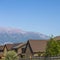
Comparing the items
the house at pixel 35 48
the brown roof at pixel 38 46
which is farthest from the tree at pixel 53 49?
the brown roof at pixel 38 46

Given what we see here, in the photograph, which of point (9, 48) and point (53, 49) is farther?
point (9, 48)

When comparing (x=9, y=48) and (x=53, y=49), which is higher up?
(x=9, y=48)

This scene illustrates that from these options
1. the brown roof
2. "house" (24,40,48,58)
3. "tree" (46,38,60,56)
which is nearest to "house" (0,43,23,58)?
"house" (24,40,48,58)

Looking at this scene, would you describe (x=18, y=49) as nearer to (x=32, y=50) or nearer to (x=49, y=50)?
(x=32, y=50)

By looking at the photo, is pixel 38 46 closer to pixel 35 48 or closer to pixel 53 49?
pixel 35 48

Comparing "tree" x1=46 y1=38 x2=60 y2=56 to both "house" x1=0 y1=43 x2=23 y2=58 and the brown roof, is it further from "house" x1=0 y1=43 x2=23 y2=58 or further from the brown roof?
"house" x1=0 y1=43 x2=23 y2=58

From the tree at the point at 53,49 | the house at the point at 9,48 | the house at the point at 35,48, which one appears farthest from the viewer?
the house at the point at 9,48

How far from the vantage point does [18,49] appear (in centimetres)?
10425

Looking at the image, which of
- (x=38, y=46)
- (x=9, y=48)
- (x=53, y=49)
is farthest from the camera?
(x=9, y=48)

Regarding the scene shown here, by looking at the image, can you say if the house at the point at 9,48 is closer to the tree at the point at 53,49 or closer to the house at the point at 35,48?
the house at the point at 35,48

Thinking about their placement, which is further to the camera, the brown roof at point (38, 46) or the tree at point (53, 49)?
the brown roof at point (38, 46)

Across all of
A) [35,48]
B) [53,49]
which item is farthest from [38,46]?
[53,49]

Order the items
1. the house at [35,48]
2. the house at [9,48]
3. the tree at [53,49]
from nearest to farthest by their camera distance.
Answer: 1. the tree at [53,49]
2. the house at [35,48]
3. the house at [9,48]

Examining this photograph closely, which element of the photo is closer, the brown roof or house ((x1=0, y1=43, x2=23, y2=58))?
the brown roof
